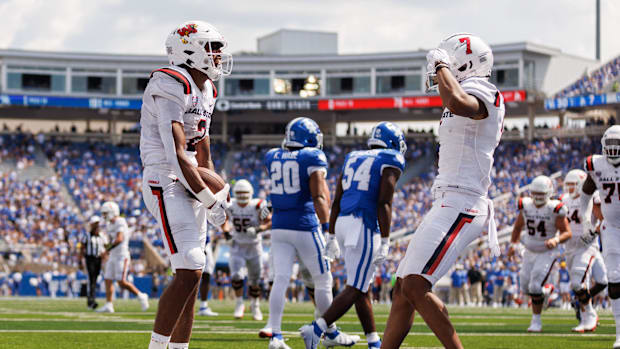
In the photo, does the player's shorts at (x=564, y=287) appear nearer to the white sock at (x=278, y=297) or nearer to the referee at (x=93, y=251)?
the referee at (x=93, y=251)

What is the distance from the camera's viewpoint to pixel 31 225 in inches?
1284

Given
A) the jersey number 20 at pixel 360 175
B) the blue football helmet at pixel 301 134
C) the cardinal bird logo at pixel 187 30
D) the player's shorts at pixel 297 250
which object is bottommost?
the player's shorts at pixel 297 250

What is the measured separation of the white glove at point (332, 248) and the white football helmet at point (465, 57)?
243cm

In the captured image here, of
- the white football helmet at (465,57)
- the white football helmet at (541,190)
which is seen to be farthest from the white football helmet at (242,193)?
the white football helmet at (465,57)

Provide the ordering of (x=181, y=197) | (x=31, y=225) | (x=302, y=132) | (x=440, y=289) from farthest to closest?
(x=31, y=225) < (x=440, y=289) < (x=302, y=132) < (x=181, y=197)

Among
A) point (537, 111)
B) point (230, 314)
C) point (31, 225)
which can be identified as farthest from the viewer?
point (537, 111)

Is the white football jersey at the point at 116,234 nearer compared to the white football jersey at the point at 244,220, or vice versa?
the white football jersey at the point at 244,220

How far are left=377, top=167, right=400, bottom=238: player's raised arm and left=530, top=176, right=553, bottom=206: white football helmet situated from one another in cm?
436

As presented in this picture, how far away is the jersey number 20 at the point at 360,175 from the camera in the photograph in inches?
298

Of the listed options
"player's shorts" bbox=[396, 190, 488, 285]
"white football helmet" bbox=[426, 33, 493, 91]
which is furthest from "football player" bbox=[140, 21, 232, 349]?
"white football helmet" bbox=[426, 33, 493, 91]

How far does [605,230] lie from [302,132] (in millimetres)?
3394

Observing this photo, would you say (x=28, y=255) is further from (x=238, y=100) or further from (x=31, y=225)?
(x=238, y=100)

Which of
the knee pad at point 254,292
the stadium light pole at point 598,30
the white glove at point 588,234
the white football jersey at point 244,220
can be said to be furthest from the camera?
the stadium light pole at point 598,30

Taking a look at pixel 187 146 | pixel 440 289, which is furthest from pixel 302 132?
pixel 440 289
